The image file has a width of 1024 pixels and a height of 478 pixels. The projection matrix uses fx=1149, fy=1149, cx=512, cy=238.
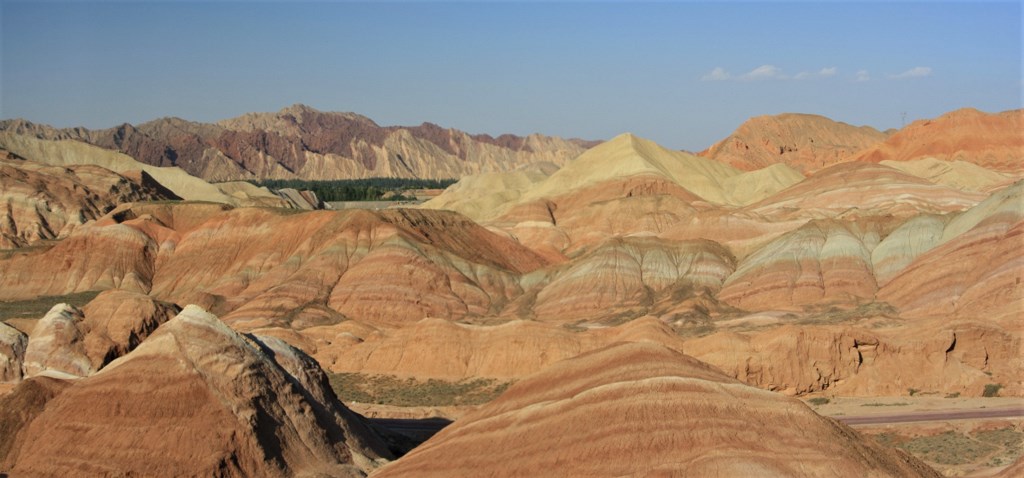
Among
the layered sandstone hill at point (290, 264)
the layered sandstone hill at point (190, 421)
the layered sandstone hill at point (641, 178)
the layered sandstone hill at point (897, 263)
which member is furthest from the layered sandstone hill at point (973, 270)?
the layered sandstone hill at point (641, 178)

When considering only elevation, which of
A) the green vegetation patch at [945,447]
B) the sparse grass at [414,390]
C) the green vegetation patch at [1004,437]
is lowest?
the sparse grass at [414,390]

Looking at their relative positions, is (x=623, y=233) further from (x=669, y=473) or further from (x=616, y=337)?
(x=669, y=473)

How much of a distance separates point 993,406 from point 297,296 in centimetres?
5420

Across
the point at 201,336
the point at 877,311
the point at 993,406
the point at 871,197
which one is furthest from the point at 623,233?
the point at 201,336

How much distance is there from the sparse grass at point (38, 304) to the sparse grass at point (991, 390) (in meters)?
64.7

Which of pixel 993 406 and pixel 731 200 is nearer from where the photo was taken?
pixel 993 406

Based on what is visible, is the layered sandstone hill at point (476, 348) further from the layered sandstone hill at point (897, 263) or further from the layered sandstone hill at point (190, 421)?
the layered sandstone hill at point (190, 421)

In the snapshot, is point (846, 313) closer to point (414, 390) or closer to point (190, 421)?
point (414, 390)

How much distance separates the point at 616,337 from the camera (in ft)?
199

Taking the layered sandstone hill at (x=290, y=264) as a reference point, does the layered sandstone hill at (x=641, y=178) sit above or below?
above

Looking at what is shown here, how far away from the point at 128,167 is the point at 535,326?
421 feet

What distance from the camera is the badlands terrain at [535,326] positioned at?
1142 inches

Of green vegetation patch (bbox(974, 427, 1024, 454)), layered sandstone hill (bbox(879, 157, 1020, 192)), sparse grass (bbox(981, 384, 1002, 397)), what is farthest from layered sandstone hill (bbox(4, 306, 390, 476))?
layered sandstone hill (bbox(879, 157, 1020, 192))

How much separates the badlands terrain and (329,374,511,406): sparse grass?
24cm
